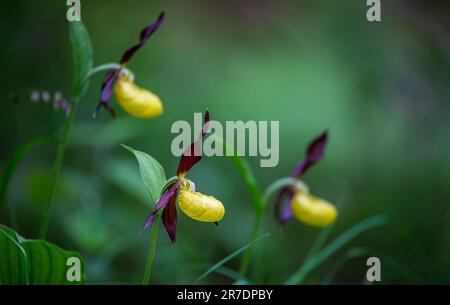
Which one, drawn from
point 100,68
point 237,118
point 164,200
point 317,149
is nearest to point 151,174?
point 164,200

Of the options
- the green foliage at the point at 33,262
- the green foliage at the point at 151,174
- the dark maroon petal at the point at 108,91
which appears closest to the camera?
the green foliage at the point at 151,174

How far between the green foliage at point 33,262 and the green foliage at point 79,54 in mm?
436

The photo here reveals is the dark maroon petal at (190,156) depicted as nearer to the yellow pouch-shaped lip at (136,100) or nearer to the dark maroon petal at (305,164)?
the yellow pouch-shaped lip at (136,100)

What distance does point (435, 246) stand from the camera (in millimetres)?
2383

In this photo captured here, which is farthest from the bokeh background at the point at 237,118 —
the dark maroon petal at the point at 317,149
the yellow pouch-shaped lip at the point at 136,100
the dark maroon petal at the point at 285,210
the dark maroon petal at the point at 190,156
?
the dark maroon petal at the point at 190,156

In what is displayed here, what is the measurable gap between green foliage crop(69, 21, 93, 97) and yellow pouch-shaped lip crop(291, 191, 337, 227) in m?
0.90

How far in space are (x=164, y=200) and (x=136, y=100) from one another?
1.55 feet

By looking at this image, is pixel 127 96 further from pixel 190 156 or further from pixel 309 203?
pixel 309 203

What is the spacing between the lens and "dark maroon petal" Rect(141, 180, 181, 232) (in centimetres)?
104

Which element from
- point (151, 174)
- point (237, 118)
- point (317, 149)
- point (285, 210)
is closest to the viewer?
point (151, 174)

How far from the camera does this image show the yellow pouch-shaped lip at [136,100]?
1.43 m

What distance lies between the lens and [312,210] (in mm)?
1729
